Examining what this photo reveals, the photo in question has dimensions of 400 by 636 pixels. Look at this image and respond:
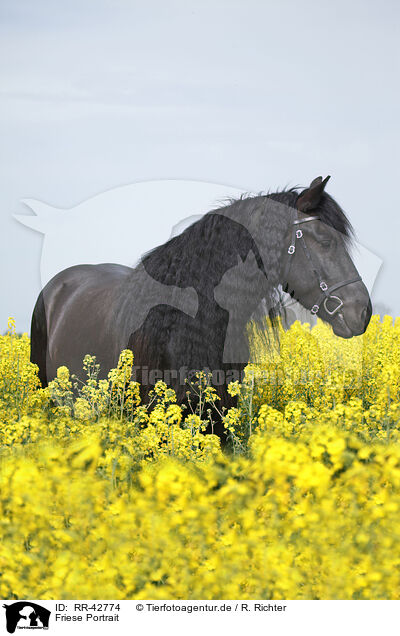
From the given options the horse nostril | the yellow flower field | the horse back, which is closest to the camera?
the yellow flower field

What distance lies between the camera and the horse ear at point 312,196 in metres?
4.94

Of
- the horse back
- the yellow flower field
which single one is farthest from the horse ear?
the yellow flower field

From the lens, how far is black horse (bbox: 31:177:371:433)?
4887 mm

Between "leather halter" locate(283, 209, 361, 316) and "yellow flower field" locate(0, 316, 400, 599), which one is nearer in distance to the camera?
"yellow flower field" locate(0, 316, 400, 599)

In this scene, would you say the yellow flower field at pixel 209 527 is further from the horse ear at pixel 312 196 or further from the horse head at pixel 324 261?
the horse ear at pixel 312 196

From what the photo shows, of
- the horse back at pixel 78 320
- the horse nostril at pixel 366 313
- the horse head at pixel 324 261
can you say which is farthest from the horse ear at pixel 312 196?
the horse back at pixel 78 320

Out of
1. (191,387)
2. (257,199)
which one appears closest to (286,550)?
(191,387)

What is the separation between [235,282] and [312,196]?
0.87m

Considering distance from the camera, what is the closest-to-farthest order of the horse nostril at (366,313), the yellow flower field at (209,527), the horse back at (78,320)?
1. the yellow flower field at (209,527)
2. the horse nostril at (366,313)
3. the horse back at (78,320)

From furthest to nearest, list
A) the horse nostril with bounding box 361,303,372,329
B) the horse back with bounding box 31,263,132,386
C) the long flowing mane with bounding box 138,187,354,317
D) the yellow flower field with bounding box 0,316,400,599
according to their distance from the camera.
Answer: the horse back with bounding box 31,263,132,386, the horse nostril with bounding box 361,303,372,329, the long flowing mane with bounding box 138,187,354,317, the yellow flower field with bounding box 0,316,400,599
